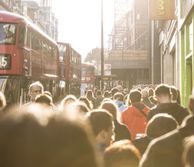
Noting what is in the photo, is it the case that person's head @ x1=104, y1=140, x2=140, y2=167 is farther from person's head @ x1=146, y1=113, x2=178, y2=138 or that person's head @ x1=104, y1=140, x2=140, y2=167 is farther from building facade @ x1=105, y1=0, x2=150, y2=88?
building facade @ x1=105, y1=0, x2=150, y2=88

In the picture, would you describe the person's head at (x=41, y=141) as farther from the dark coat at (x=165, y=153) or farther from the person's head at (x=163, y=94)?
the person's head at (x=163, y=94)

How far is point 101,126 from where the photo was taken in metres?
4.07

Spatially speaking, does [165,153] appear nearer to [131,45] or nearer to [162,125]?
[162,125]

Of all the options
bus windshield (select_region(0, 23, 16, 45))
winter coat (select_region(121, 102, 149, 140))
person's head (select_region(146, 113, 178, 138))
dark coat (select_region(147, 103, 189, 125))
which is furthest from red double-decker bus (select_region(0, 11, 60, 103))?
person's head (select_region(146, 113, 178, 138))

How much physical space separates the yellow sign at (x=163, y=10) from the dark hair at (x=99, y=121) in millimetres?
20020

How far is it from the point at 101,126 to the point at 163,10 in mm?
20360

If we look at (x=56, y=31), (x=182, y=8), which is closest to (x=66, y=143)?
(x=182, y=8)

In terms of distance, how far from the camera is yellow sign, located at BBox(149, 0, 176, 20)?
2380cm

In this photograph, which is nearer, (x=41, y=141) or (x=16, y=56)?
(x=41, y=141)

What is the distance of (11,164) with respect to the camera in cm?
131

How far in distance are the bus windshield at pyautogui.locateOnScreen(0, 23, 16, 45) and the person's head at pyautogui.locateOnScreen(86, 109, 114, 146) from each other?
46.7 ft

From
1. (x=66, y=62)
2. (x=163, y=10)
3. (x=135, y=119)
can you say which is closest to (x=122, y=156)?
(x=135, y=119)

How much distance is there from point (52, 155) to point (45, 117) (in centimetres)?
13

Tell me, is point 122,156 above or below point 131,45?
below
